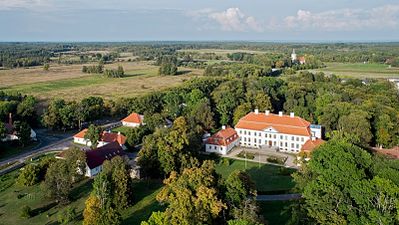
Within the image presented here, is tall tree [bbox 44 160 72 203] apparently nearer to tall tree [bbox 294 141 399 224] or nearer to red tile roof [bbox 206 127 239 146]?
tall tree [bbox 294 141 399 224]

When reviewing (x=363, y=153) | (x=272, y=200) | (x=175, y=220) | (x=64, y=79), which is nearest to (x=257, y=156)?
(x=272, y=200)

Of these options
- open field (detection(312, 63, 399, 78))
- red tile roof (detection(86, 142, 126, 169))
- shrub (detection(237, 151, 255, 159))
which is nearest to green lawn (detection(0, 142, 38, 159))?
red tile roof (detection(86, 142, 126, 169))

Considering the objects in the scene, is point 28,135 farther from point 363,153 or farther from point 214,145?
point 363,153

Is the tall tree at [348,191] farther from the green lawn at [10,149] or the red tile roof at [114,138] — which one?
the green lawn at [10,149]

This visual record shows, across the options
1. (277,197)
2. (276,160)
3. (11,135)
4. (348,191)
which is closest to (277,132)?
(276,160)

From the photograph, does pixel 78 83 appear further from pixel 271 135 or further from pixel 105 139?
pixel 271 135

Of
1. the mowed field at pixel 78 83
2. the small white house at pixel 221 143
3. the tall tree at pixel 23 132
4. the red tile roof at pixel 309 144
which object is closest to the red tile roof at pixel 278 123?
the red tile roof at pixel 309 144
